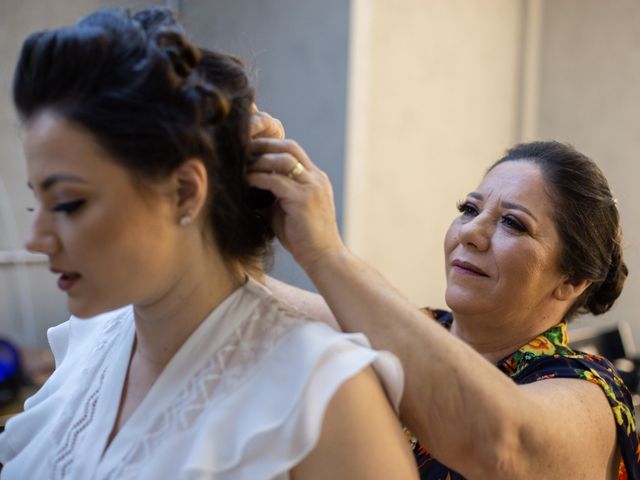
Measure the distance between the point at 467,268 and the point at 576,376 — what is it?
32 cm

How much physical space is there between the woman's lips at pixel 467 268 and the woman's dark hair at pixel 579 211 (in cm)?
17

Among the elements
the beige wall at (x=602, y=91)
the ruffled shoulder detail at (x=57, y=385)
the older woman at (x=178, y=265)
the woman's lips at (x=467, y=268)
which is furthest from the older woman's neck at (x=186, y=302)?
the beige wall at (x=602, y=91)

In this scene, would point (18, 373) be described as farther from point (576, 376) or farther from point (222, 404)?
point (576, 376)

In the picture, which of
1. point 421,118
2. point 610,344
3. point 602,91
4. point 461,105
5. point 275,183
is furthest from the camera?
point 602,91

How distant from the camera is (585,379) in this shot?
1.45m

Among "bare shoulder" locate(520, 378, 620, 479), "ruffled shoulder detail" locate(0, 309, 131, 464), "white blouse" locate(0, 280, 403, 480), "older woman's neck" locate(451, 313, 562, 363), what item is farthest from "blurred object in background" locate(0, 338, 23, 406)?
"bare shoulder" locate(520, 378, 620, 479)

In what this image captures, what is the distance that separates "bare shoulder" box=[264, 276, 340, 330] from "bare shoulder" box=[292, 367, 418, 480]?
0.28m

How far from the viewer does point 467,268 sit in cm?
166

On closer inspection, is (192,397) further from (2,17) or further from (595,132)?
(595,132)

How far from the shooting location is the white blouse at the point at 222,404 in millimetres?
1008

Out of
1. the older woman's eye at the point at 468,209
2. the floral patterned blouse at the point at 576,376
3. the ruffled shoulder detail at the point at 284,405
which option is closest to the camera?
the ruffled shoulder detail at the point at 284,405

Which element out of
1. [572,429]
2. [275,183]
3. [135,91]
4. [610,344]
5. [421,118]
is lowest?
[610,344]

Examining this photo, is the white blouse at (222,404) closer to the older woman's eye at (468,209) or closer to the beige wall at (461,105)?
the older woman's eye at (468,209)

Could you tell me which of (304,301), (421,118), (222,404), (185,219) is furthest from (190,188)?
(421,118)
